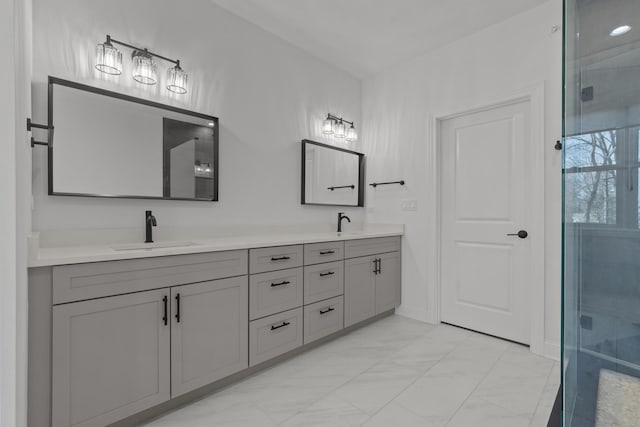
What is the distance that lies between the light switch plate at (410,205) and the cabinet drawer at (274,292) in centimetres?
146

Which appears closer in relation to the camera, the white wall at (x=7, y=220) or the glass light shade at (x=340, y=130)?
the white wall at (x=7, y=220)

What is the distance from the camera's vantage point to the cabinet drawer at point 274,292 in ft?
6.57

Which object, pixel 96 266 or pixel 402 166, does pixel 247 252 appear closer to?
pixel 96 266

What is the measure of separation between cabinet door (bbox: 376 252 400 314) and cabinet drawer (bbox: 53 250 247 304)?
1513mm

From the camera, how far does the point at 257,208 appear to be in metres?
2.70

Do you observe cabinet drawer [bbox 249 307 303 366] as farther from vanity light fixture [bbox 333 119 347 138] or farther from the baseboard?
vanity light fixture [bbox 333 119 347 138]

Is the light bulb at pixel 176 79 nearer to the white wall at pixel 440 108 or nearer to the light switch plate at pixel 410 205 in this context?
the white wall at pixel 440 108

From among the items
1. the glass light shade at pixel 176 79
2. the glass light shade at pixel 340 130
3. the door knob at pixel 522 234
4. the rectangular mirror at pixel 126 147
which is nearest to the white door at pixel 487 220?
the door knob at pixel 522 234

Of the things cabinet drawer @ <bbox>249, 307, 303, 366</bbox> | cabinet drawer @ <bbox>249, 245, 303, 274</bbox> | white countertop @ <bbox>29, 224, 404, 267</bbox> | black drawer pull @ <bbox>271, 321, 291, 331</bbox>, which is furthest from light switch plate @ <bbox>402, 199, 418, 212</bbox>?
black drawer pull @ <bbox>271, 321, 291, 331</bbox>

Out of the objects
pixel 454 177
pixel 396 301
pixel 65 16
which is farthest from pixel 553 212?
pixel 65 16

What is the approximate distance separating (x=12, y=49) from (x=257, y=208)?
1.97 meters

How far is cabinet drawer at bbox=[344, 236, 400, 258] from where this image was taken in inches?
107

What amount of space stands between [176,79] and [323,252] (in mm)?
1596

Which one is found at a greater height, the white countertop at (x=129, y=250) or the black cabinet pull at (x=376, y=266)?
the white countertop at (x=129, y=250)
